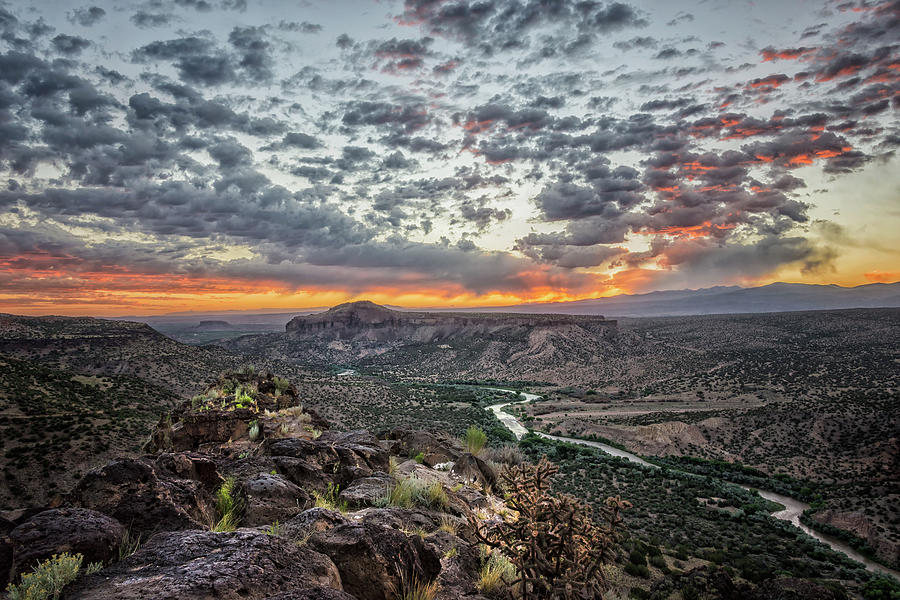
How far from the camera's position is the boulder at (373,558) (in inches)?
187

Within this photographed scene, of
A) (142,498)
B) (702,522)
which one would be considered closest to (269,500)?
(142,498)

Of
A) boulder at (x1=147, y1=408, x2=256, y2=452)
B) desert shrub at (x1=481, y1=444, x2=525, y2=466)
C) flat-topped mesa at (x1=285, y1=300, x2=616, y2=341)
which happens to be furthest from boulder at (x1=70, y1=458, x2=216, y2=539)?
flat-topped mesa at (x1=285, y1=300, x2=616, y2=341)

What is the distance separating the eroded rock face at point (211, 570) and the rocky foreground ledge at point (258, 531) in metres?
0.01

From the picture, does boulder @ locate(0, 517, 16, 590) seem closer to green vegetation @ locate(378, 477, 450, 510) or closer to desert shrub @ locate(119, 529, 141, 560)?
desert shrub @ locate(119, 529, 141, 560)

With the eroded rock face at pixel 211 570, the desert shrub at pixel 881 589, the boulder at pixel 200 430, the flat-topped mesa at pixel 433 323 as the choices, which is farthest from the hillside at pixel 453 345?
the eroded rock face at pixel 211 570

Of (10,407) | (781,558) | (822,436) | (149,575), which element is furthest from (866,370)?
(10,407)

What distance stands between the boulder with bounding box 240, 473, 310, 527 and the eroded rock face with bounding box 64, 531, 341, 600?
2137 millimetres

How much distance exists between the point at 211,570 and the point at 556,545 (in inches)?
153

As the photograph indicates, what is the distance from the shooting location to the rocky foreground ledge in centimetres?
387

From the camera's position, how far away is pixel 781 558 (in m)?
21.9

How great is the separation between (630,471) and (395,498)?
3823cm

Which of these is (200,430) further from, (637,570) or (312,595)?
(637,570)

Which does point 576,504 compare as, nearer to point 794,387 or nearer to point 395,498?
point 395,498

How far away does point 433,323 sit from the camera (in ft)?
596
